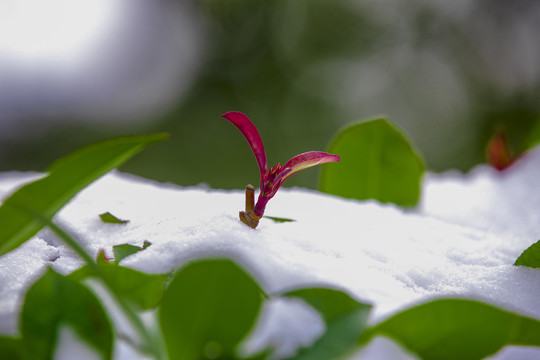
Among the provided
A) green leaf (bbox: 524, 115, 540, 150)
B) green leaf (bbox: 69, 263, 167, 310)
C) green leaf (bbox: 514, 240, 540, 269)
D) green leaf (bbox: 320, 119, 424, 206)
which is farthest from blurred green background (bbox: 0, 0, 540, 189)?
green leaf (bbox: 69, 263, 167, 310)

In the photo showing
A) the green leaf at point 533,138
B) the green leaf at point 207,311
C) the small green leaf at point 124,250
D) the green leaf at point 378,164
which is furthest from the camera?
the green leaf at point 533,138

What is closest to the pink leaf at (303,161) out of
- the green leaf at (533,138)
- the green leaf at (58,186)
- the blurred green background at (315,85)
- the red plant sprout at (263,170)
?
the red plant sprout at (263,170)

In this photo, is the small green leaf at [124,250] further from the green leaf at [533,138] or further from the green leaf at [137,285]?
the green leaf at [533,138]

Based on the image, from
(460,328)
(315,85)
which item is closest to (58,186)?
(460,328)

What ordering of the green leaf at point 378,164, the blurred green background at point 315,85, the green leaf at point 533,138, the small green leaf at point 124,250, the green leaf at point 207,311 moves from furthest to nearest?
the blurred green background at point 315,85 < the green leaf at point 533,138 < the green leaf at point 378,164 < the small green leaf at point 124,250 < the green leaf at point 207,311

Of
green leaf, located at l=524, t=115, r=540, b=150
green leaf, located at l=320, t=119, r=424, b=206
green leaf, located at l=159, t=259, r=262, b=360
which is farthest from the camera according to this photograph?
green leaf, located at l=524, t=115, r=540, b=150

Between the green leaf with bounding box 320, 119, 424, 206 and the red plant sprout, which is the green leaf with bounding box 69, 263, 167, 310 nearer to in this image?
the red plant sprout
